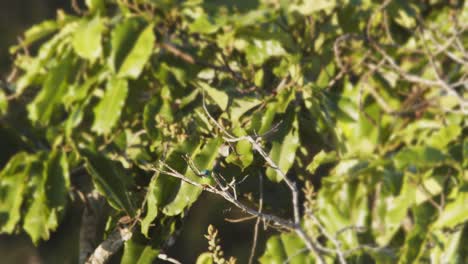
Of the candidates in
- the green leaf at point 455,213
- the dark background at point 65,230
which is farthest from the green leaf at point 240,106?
the dark background at point 65,230

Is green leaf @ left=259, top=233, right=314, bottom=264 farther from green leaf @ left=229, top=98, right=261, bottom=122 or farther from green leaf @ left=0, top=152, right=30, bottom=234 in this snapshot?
green leaf @ left=0, top=152, right=30, bottom=234

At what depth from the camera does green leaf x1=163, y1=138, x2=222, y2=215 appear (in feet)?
5.41

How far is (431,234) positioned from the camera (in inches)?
86.6

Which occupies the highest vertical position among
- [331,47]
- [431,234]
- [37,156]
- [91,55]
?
[91,55]

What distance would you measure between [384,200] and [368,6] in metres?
0.60

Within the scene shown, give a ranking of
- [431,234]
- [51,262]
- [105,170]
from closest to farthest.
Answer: [105,170] → [431,234] → [51,262]

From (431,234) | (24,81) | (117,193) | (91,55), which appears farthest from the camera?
(24,81)

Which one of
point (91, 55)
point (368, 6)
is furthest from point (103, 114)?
point (368, 6)

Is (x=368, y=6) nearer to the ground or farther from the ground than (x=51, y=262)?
farther from the ground

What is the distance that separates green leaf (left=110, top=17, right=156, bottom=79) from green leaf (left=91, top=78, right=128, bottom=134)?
2.0 inches

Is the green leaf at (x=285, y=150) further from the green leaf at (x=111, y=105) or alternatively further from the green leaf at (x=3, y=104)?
the green leaf at (x=3, y=104)

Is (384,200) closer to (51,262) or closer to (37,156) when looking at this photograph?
(37,156)

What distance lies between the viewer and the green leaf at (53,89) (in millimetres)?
2176

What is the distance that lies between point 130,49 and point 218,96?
0.28 meters
